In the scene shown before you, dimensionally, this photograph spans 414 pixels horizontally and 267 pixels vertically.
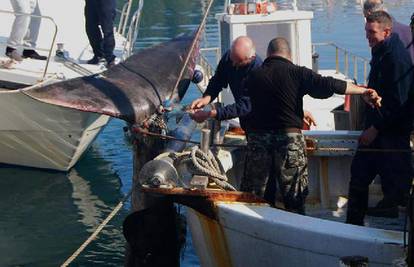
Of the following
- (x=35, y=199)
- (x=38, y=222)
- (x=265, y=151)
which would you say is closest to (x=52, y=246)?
(x=38, y=222)

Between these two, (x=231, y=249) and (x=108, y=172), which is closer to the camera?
(x=231, y=249)

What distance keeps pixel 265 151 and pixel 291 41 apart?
5.19 metres

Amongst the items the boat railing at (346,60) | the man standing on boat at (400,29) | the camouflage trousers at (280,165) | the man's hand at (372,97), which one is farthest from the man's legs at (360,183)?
the boat railing at (346,60)

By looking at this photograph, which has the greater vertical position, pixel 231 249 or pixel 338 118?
pixel 338 118

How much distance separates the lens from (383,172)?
6.76 m

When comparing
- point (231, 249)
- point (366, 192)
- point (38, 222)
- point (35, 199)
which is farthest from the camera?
point (35, 199)

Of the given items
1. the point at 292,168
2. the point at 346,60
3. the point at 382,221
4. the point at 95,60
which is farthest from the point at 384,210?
the point at 346,60

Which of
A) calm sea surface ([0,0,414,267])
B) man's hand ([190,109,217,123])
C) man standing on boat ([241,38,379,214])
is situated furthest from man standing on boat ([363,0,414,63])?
calm sea surface ([0,0,414,267])

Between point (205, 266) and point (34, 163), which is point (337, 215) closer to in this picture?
point (205, 266)

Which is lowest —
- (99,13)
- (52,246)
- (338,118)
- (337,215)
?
(52,246)

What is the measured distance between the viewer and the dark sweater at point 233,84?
670cm

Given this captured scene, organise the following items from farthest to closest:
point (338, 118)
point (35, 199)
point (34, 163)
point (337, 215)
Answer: point (34, 163) < point (35, 199) < point (338, 118) < point (337, 215)

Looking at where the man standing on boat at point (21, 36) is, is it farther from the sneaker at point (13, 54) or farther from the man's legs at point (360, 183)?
the man's legs at point (360, 183)

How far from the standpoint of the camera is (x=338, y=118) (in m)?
8.91
